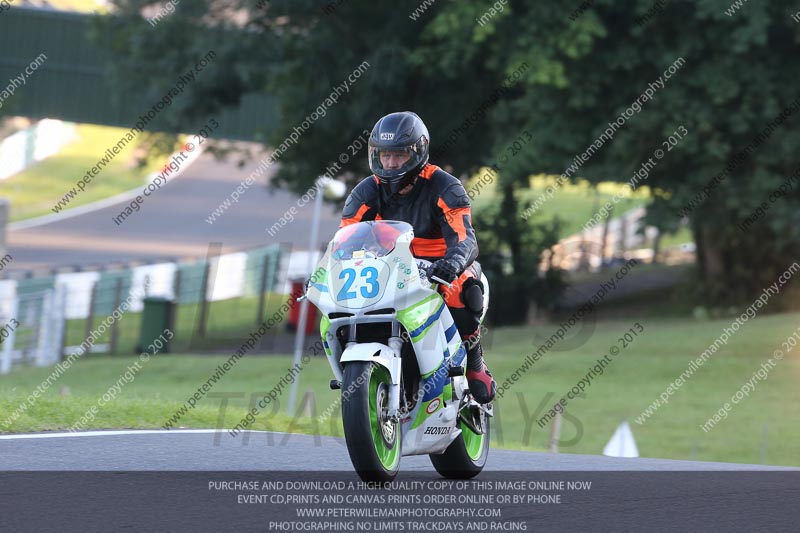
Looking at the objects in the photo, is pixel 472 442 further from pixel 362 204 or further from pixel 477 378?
pixel 362 204

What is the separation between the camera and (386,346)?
6863 mm

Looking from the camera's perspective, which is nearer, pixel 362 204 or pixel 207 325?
pixel 362 204

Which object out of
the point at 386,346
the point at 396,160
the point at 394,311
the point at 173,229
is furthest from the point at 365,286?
the point at 173,229

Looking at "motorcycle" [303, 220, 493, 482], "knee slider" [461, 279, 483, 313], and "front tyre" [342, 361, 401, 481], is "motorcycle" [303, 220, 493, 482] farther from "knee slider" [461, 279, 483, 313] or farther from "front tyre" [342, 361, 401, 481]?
"knee slider" [461, 279, 483, 313]

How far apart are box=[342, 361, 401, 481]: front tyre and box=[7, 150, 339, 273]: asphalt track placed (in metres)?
30.4

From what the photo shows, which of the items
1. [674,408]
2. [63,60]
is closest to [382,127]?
[674,408]

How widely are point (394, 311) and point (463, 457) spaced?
1.35m

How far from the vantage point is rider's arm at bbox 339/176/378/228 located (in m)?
7.71

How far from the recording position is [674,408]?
71.3 ft

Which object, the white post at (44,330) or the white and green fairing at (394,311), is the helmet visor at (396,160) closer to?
the white and green fairing at (394,311)

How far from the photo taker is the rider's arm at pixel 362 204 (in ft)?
25.3

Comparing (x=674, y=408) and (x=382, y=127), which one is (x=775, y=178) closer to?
(x=674, y=408)

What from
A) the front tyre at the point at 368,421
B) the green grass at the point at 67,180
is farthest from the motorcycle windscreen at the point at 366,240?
the green grass at the point at 67,180

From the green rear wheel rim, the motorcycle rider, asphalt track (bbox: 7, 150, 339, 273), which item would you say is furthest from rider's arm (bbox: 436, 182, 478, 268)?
asphalt track (bbox: 7, 150, 339, 273)
